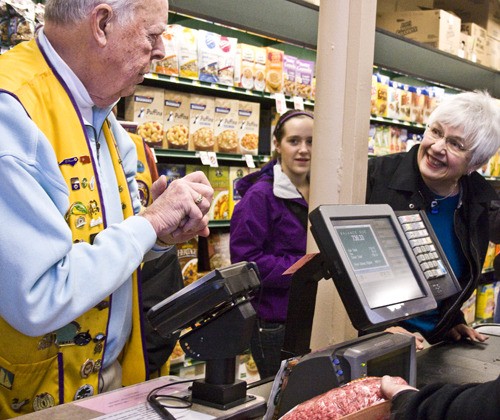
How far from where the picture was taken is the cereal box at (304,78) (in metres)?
4.48

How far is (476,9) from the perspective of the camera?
624cm

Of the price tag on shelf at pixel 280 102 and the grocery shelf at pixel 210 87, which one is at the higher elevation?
the grocery shelf at pixel 210 87

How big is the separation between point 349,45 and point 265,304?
1.39m

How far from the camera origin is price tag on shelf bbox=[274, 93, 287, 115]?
159 inches

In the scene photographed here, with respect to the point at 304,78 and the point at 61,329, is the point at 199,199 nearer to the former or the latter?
the point at 61,329

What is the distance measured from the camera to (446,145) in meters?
2.44

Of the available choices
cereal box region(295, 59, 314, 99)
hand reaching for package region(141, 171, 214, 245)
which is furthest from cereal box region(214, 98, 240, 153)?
hand reaching for package region(141, 171, 214, 245)

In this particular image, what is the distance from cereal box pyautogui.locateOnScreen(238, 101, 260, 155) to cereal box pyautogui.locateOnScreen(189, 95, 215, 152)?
24cm

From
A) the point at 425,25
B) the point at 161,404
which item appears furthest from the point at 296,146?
the point at 425,25

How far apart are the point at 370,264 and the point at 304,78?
331 cm

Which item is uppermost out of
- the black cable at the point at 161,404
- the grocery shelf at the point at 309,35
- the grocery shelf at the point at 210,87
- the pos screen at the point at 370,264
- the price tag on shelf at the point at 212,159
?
the grocery shelf at the point at 309,35

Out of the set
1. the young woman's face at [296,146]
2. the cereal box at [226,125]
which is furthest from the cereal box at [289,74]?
the young woman's face at [296,146]

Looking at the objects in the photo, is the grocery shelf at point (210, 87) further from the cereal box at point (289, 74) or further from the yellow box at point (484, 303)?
the yellow box at point (484, 303)

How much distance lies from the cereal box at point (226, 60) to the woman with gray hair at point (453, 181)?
1.78 meters
